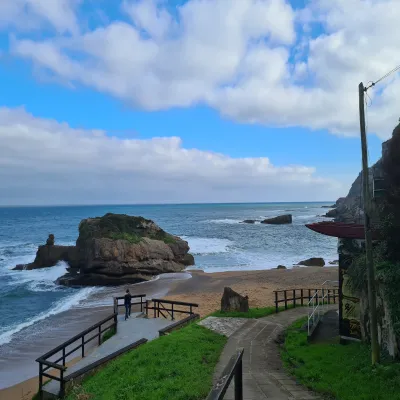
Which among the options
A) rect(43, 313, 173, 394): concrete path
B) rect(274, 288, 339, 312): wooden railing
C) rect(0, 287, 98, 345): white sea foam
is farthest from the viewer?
rect(0, 287, 98, 345): white sea foam

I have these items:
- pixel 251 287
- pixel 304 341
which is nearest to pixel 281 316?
pixel 304 341

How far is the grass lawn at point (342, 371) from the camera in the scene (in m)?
7.75

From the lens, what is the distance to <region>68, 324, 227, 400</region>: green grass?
321 inches

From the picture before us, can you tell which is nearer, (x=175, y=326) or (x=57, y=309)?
(x=175, y=326)

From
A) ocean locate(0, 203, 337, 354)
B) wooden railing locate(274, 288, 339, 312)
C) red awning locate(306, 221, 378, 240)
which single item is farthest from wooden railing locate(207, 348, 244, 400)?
ocean locate(0, 203, 337, 354)

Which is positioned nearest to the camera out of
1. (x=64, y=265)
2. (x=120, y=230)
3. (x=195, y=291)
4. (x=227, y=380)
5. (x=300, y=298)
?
(x=227, y=380)

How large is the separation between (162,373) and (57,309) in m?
18.4

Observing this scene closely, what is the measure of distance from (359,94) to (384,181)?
323 cm

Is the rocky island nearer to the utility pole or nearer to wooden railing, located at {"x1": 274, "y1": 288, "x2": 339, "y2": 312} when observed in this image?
wooden railing, located at {"x1": 274, "y1": 288, "x2": 339, "y2": 312}

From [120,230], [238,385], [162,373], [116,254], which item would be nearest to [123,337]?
[162,373]

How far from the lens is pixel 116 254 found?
115 feet

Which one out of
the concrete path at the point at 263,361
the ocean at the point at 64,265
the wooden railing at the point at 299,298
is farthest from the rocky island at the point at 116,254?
the concrete path at the point at 263,361

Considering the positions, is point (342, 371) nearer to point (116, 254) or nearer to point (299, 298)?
point (299, 298)

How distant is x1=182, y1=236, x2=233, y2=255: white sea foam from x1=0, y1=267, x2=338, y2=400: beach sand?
15.5m
